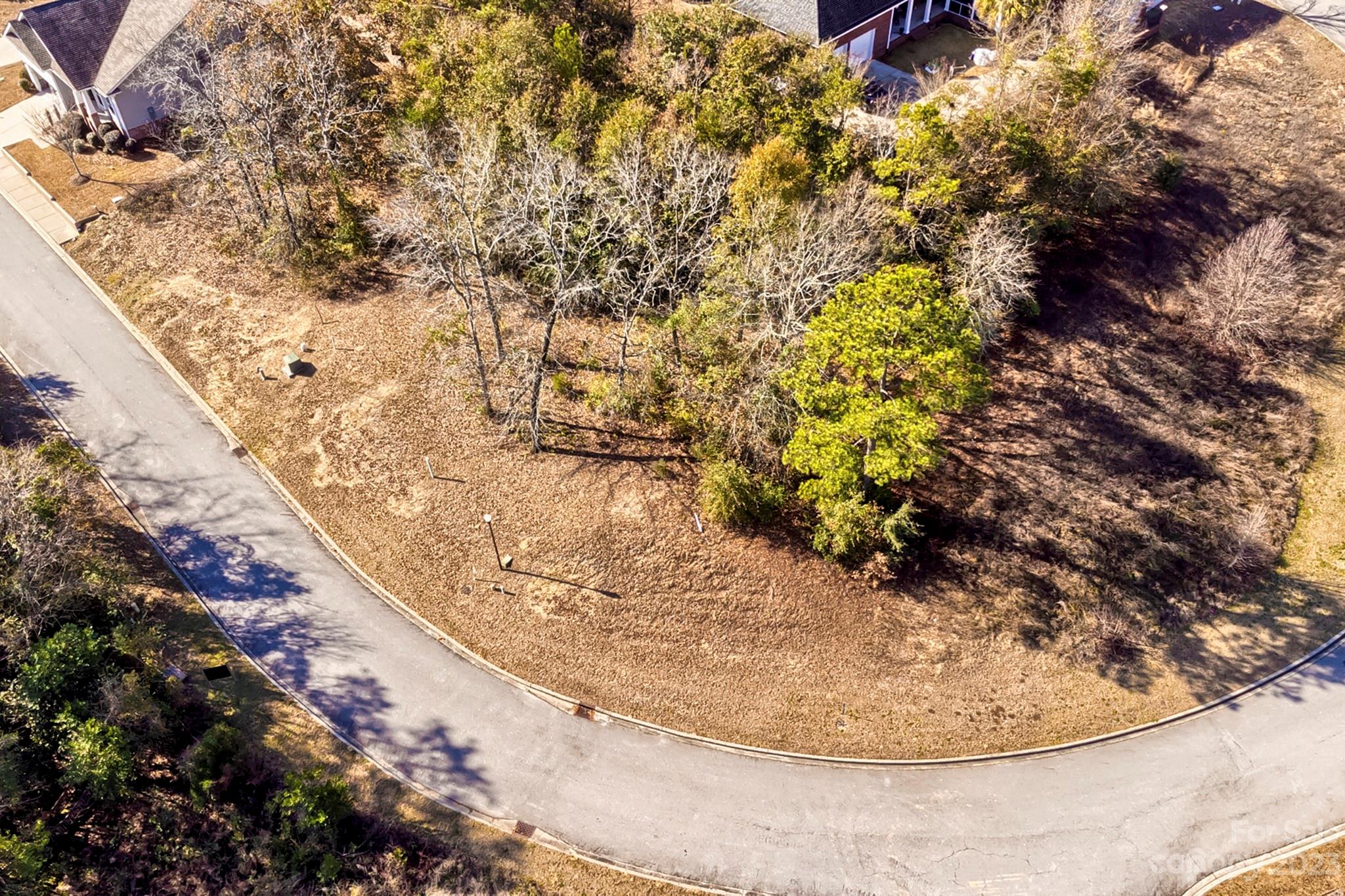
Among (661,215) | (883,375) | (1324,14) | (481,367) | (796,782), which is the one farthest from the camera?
(1324,14)

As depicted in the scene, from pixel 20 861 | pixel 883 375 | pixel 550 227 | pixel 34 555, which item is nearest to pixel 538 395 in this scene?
pixel 550 227

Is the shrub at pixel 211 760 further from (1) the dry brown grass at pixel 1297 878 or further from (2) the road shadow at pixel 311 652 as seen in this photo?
(1) the dry brown grass at pixel 1297 878

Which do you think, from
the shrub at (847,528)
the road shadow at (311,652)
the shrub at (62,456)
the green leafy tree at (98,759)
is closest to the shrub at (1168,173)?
the shrub at (847,528)

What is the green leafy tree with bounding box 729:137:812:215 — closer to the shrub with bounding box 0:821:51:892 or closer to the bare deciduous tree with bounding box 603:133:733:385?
the bare deciduous tree with bounding box 603:133:733:385

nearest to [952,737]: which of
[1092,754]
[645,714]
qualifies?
[1092,754]

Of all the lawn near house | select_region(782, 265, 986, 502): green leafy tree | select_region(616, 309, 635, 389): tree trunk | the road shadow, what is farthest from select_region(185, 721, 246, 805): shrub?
the lawn near house

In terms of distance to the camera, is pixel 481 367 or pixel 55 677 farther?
Answer: pixel 481 367

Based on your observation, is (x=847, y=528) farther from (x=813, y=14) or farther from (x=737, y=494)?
(x=813, y=14)
